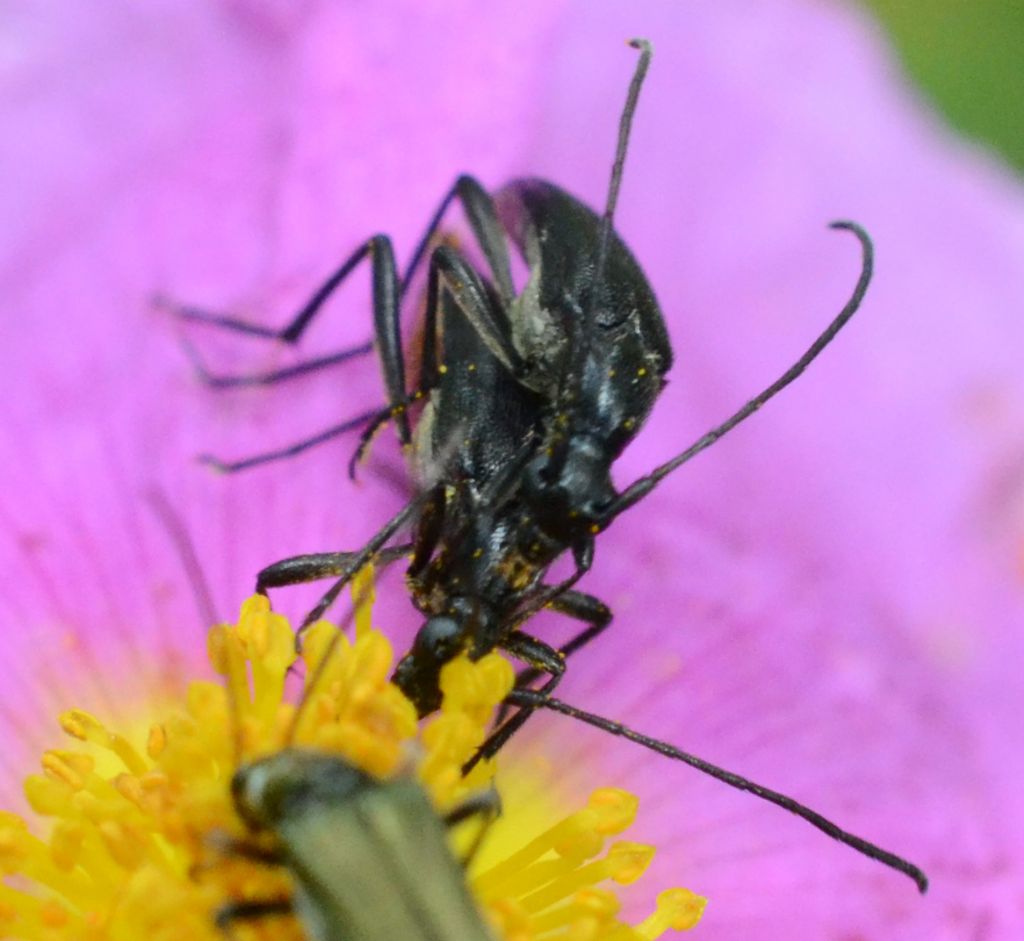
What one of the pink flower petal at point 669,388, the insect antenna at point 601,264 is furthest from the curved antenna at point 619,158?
the pink flower petal at point 669,388

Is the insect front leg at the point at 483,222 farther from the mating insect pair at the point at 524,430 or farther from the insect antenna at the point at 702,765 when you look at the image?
the insect antenna at the point at 702,765

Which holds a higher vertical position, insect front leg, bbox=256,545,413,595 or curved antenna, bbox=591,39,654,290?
curved antenna, bbox=591,39,654,290

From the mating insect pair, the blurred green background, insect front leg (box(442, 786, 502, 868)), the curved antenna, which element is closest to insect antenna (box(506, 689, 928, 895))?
the mating insect pair

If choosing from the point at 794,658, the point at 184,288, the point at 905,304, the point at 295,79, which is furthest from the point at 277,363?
the point at 905,304

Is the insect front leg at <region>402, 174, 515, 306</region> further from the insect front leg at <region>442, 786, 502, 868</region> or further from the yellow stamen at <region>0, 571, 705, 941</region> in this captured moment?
the insect front leg at <region>442, 786, 502, 868</region>

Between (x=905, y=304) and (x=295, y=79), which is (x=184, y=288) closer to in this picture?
(x=295, y=79)

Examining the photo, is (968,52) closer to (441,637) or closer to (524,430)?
(524,430)
